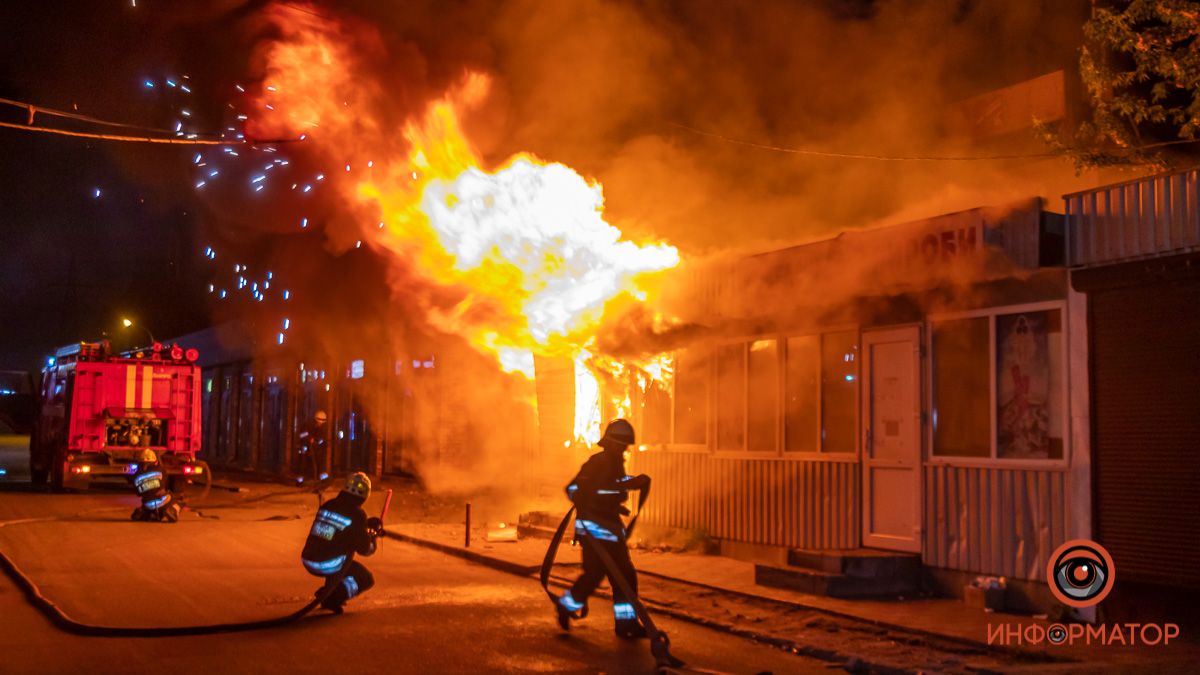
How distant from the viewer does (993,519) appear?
405 inches

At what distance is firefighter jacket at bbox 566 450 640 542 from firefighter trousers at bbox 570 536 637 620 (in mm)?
68

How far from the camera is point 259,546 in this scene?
14.5 meters

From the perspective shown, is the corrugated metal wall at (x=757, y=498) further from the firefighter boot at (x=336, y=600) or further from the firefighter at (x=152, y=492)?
the firefighter at (x=152, y=492)

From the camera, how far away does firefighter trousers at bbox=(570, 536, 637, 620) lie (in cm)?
852

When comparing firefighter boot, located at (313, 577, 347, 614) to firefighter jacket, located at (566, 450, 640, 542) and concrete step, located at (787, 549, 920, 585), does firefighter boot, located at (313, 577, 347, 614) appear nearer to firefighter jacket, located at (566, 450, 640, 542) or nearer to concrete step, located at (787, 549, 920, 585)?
firefighter jacket, located at (566, 450, 640, 542)

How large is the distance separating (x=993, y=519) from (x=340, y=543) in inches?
262

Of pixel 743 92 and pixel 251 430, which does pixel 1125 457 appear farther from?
pixel 251 430

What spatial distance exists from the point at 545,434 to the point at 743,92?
25.8ft

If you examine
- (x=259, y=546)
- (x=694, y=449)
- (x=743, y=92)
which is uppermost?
(x=743, y=92)

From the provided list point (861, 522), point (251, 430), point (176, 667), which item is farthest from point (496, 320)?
point (251, 430)

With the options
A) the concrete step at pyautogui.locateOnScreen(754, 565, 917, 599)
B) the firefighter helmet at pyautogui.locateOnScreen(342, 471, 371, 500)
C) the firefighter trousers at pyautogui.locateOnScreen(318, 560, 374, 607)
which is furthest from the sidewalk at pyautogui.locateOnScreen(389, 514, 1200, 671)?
the firefighter helmet at pyautogui.locateOnScreen(342, 471, 371, 500)

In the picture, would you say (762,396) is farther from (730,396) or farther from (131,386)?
(131,386)

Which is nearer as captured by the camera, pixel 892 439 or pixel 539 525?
pixel 892 439

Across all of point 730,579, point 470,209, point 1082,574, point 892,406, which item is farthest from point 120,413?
point 1082,574
